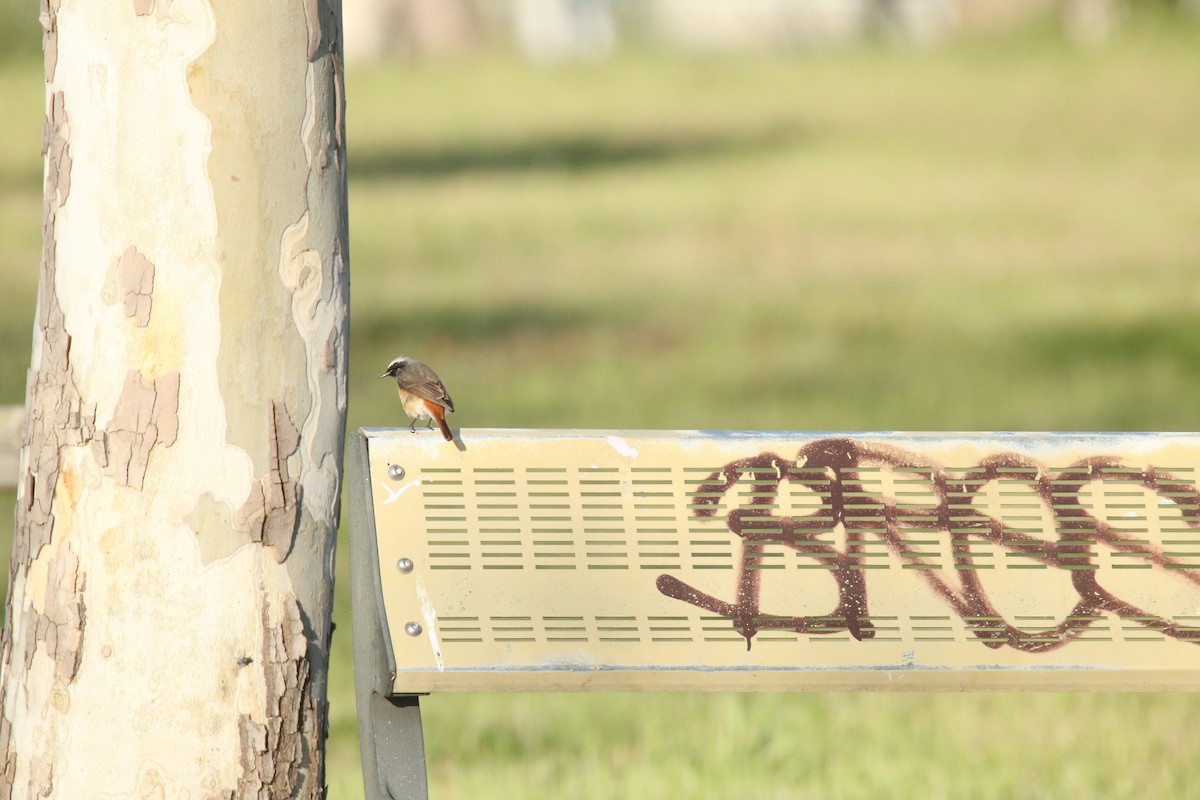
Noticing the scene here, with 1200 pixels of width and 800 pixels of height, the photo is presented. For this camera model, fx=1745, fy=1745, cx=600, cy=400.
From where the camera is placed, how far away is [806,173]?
899 inches

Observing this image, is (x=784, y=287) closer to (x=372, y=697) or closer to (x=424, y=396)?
(x=424, y=396)

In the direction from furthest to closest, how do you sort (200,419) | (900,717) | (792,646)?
(900,717), (792,646), (200,419)

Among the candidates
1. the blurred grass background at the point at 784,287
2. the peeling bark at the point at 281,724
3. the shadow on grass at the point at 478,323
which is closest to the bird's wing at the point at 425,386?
the peeling bark at the point at 281,724

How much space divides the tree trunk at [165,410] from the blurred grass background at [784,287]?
1.79 m

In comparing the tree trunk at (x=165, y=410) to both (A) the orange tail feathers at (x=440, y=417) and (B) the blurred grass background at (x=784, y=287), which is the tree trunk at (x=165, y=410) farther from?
(B) the blurred grass background at (x=784, y=287)

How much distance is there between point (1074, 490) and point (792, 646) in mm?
570

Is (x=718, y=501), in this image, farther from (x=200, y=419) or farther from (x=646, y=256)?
(x=646, y=256)

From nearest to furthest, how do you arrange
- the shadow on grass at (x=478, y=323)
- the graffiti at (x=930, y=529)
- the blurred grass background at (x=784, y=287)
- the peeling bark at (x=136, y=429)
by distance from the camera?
the peeling bark at (x=136, y=429)
the graffiti at (x=930, y=529)
the blurred grass background at (x=784, y=287)
the shadow on grass at (x=478, y=323)

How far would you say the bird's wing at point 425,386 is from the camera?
3.01m

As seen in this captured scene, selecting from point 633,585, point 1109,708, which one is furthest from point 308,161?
point 1109,708

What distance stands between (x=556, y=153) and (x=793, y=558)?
2314cm

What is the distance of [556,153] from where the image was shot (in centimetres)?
2570

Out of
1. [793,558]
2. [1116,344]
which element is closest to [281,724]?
[793,558]

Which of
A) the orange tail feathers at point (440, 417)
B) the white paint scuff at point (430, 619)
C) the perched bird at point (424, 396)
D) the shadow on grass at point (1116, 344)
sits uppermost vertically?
the shadow on grass at point (1116, 344)
